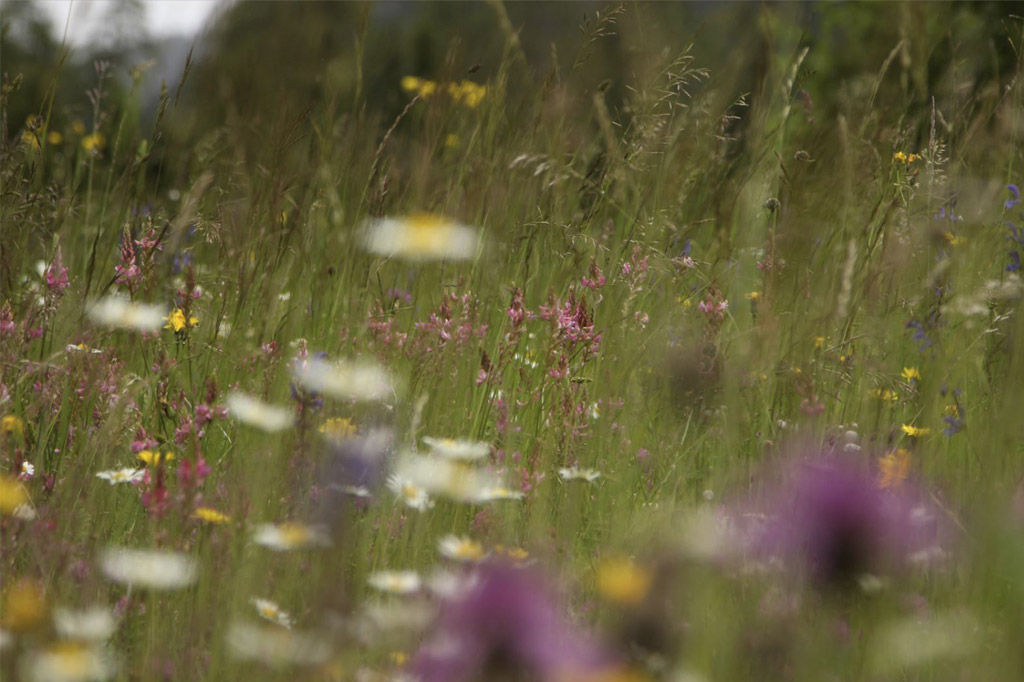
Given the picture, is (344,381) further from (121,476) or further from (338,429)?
Answer: (121,476)

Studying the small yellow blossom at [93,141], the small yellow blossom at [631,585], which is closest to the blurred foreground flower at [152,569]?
the small yellow blossom at [631,585]

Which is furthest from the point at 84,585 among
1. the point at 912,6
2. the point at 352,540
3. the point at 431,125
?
the point at 912,6

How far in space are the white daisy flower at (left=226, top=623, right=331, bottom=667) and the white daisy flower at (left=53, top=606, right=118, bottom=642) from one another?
120 millimetres

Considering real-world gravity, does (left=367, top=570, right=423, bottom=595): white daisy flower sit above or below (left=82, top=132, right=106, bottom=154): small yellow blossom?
below

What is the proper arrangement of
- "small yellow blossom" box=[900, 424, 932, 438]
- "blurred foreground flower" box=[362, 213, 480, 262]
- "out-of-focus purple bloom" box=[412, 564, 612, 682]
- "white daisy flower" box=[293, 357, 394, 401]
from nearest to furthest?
"out-of-focus purple bloom" box=[412, 564, 612, 682] → "white daisy flower" box=[293, 357, 394, 401] → "small yellow blossom" box=[900, 424, 932, 438] → "blurred foreground flower" box=[362, 213, 480, 262]

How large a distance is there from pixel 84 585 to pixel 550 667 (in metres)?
0.62

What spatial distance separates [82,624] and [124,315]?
0.99 m

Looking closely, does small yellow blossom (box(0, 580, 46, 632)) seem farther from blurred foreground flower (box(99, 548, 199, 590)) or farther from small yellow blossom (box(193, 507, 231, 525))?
small yellow blossom (box(193, 507, 231, 525))

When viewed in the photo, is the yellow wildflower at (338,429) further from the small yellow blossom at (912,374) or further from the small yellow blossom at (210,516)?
the small yellow blossom at (912,374)

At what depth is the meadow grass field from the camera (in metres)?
0.95

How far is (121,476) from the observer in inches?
A: 56.7

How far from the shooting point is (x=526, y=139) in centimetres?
229

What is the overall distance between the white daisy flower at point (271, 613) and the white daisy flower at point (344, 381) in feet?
0.92

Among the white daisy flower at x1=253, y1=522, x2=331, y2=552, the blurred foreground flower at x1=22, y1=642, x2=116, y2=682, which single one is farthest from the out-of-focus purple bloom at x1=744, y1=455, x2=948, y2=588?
the blurred foreground flower at x1=22, y1=642, x2=116, y2=682
